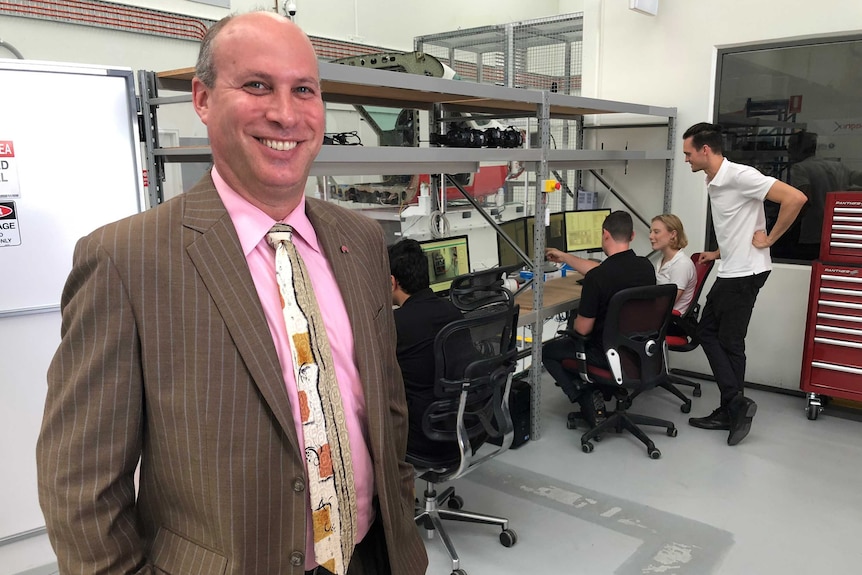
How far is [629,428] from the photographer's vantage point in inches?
132

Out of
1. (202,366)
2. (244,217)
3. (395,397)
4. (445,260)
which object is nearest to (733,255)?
(445,260)

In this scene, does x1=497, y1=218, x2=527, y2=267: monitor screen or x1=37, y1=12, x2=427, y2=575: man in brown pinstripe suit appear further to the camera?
x1=497, y1=218, x2=527, y2=267: monitor screen

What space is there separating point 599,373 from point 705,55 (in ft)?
7.97

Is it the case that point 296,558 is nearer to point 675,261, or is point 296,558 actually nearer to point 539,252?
point 539,252

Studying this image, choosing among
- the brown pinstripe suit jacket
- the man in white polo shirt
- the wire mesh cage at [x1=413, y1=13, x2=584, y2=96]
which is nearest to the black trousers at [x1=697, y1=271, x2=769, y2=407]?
the man in white polo shirt

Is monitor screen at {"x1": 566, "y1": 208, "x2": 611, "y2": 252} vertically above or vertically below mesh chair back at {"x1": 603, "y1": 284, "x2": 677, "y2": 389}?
above

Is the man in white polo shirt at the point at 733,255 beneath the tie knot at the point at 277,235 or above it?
beneath

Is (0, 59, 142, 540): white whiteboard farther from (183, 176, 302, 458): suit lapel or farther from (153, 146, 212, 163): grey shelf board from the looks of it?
(183, 176, 302, 458): suit lapel

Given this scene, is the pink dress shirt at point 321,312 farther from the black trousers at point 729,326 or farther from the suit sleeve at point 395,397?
the black trousers at point 729,326

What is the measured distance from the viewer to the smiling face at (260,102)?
0.87 metres

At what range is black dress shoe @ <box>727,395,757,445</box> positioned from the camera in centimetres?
333

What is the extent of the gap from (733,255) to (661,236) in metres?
0.49

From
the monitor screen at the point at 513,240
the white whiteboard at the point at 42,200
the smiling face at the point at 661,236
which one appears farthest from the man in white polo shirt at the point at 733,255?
the white whiteboard at the point at 42,200

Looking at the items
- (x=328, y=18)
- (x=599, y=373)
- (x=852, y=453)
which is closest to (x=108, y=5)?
(x=328, y=18)
